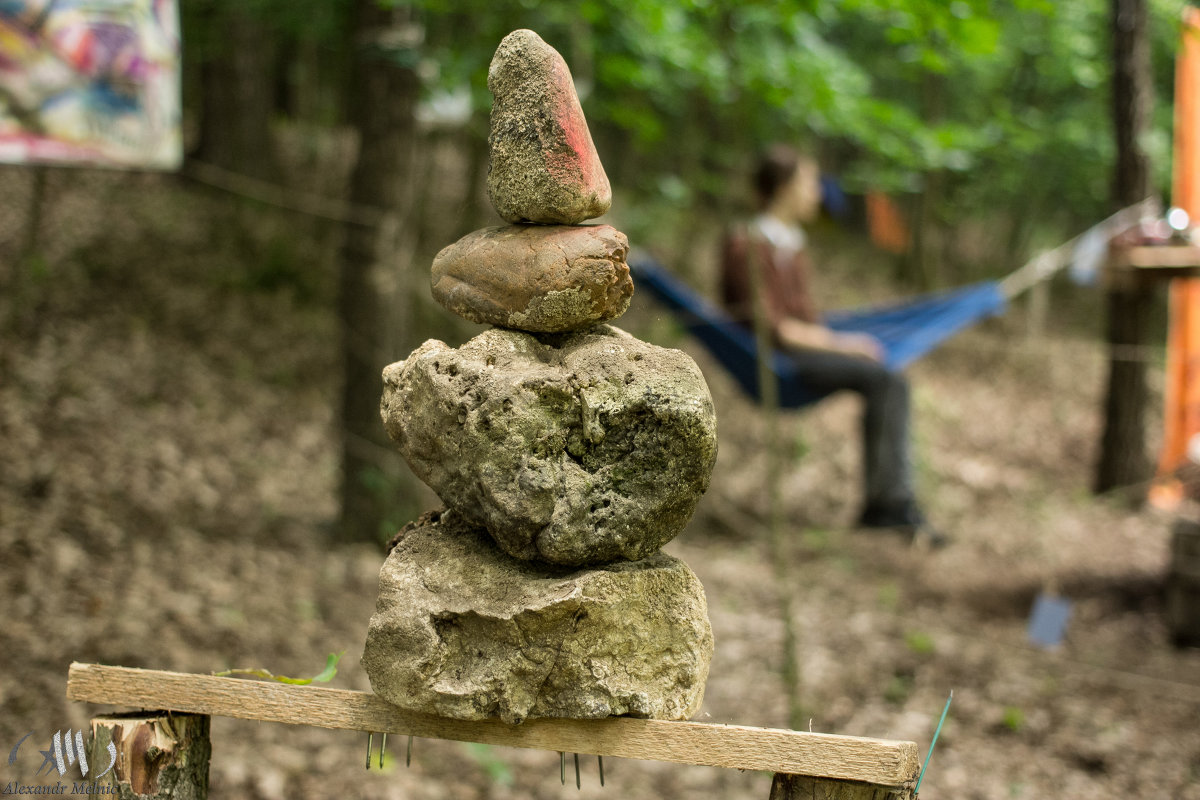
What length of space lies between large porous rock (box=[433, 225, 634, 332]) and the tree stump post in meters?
0.77

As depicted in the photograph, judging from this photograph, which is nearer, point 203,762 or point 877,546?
point 203,762

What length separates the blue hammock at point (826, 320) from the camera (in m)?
3.98

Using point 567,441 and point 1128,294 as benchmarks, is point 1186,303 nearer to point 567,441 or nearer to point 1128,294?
point 1128,294

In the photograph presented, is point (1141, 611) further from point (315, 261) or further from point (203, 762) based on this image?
point (315, 261)

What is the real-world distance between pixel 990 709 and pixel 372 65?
3.05 meters

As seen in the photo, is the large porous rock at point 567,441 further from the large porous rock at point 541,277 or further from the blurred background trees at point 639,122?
the blurred background trees at point 639,122

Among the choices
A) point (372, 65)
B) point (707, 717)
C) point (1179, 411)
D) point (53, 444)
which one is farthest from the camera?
point (1179, 411)

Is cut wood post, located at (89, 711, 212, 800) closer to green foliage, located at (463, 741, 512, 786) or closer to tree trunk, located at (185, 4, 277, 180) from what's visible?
green foliage, located at (463, 741, 512, 786)

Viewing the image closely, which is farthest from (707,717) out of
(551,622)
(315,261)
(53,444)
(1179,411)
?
(315,261)

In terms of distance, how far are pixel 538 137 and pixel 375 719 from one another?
3.09 feet

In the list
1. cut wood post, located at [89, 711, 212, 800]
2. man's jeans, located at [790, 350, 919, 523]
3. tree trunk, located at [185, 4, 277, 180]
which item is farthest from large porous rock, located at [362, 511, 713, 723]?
tree trunk, located at [185, 4, 277, 180]

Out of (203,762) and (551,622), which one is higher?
(551,622)

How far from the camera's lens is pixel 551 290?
5.06 ft

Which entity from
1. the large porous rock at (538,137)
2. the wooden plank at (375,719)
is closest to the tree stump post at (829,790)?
the wooden plank at (375,719)
